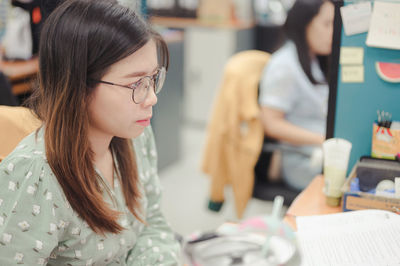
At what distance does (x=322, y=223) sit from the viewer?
3.86 ft

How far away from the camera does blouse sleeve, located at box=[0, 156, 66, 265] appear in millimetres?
913

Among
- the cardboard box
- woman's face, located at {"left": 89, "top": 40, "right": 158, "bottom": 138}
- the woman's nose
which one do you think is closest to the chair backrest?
woman's face, located at {"left": 89, "top": 40, "right": 158, "bottom": 138}

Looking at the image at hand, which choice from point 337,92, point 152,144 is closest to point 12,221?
point 152,144

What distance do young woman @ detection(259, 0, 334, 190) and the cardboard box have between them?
0.79 meters

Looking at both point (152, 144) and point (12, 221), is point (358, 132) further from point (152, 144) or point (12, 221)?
point (12, 221)

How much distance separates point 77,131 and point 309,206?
0.70 meters

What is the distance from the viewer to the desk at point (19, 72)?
2.54m

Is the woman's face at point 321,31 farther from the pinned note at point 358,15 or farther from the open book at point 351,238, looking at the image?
the open book at point 351,238

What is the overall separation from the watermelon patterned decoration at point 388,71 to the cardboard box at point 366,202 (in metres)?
0.35

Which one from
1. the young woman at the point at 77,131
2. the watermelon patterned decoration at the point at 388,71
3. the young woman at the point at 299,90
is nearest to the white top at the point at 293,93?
the young woman at the point at 299,90

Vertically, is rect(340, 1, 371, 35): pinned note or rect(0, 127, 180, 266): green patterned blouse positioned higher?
rect(340, 1, 371, 35): pinned note

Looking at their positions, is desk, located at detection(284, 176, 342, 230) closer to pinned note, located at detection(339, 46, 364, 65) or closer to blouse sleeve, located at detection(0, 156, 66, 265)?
pinned note, located at detection(339, 46, 364, 65)

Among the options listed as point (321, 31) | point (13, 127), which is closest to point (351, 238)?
point (13, 127)

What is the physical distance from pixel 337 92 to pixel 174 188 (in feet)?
6.16
